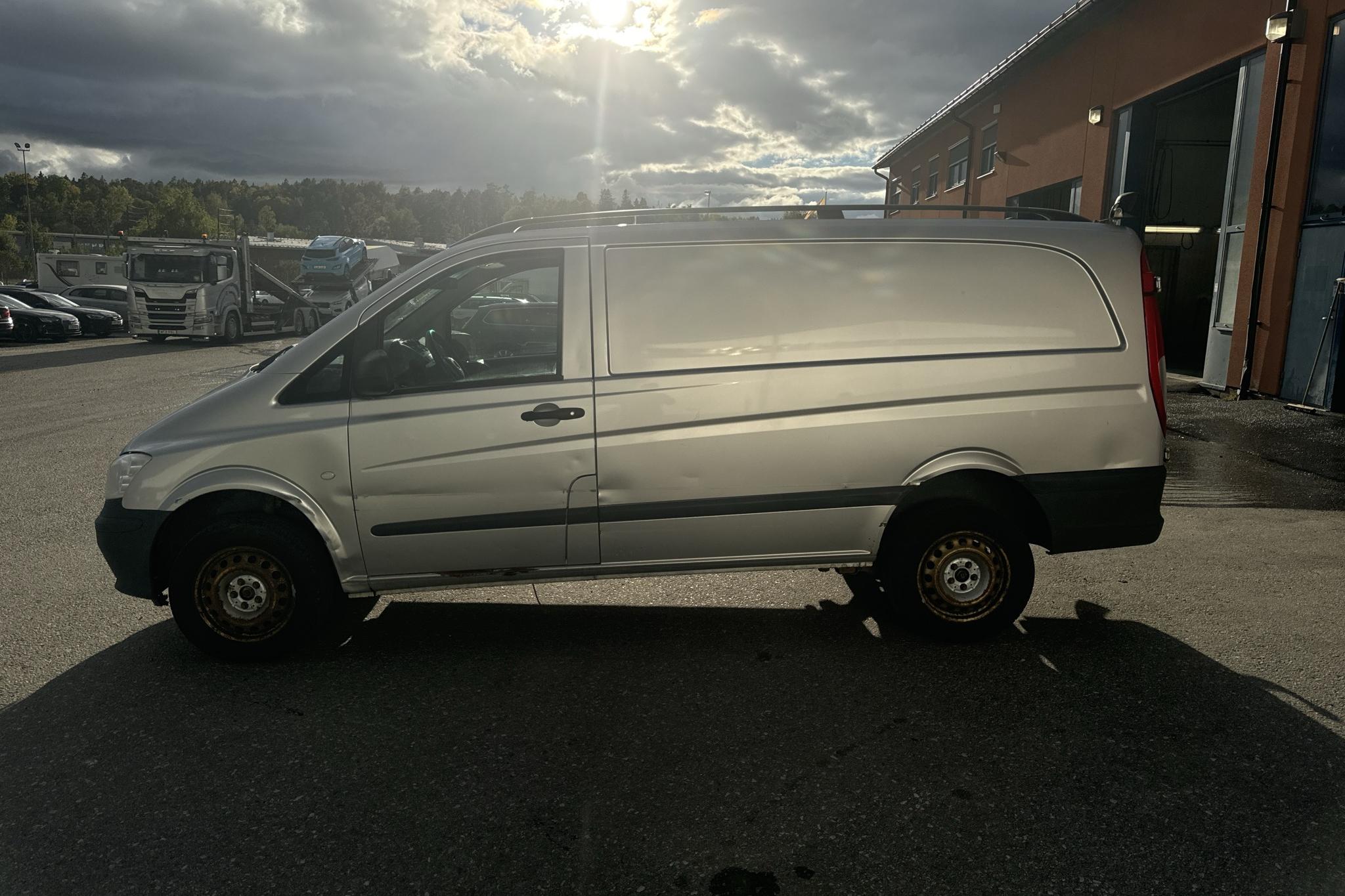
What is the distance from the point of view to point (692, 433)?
413cm

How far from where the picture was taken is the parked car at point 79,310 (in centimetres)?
2808

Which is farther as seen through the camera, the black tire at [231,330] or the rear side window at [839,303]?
the black tire at [231,330]

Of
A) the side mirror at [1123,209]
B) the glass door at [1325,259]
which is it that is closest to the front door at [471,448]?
the side mirror at [1123,209]

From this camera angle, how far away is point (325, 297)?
35250 millimetres

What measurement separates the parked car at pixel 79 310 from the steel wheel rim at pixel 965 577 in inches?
1168

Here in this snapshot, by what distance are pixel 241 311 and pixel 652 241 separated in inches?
1037

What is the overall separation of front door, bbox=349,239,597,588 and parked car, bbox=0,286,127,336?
93.0 ft

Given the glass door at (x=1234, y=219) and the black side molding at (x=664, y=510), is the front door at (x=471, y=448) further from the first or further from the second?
the glass door at (x=1234, y=219)

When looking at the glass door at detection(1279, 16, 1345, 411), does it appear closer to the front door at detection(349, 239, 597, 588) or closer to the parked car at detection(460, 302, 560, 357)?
the parked car at detection(460, 302, 560, 357)

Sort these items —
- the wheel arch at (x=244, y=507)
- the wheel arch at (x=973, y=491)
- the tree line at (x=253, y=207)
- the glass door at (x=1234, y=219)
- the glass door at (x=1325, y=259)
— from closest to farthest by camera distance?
the wheel arch at (x=244, y=507) < the wheel arch at (x=973, y=491) < the glass door at (x=1325, y=259) < the glass door at (x=1234, y=219) < the tree line at (x=253, y=207)

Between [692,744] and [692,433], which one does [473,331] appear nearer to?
[692,433]

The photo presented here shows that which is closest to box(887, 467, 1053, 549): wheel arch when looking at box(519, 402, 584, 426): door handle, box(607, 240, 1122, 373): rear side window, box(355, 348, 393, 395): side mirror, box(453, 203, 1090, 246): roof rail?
box(607, 240, 1122, 373): rear side window

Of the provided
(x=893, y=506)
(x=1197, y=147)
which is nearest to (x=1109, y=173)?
(x=1197, y=147)

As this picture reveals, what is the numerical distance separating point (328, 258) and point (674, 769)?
3649cm
